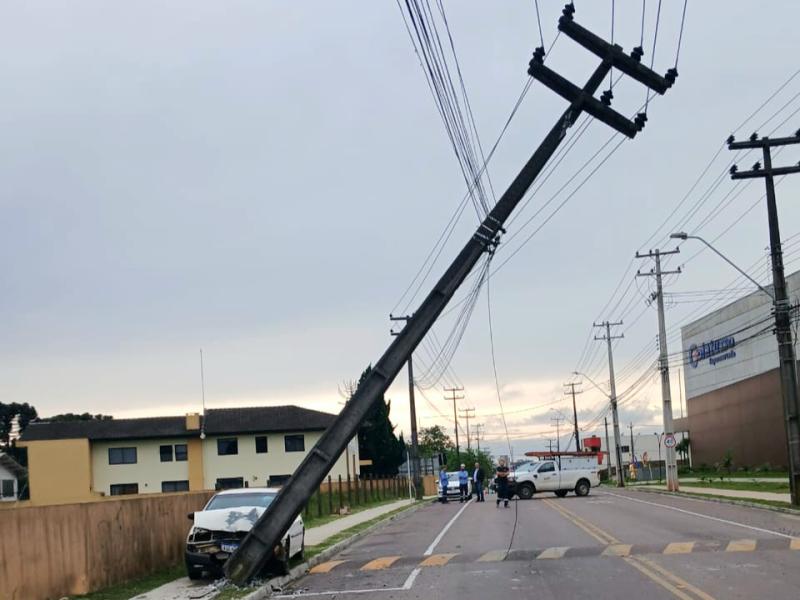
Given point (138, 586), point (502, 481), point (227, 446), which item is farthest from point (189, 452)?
point (138, 586)

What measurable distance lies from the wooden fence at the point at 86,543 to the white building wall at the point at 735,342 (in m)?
45.9

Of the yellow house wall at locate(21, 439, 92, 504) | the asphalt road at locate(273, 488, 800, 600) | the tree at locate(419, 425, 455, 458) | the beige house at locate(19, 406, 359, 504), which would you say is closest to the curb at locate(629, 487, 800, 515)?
the asphalt road at locate(273, 488, 800, 600)

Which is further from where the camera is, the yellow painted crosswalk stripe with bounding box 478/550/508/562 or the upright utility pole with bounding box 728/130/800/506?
the upright utility pole with bounding box 728/130/800/506

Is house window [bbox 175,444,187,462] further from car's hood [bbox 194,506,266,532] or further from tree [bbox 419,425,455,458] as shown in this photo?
tree [bbox 419,425,455,458]

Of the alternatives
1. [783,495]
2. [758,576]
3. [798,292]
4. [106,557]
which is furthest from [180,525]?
[798,292]

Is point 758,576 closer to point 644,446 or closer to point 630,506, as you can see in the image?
point 630,506

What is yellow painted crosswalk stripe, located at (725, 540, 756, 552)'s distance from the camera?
55.7 feet

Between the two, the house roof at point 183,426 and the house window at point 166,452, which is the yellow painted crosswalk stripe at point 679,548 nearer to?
the house roof at point 183,426

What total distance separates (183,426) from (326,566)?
4999 cm

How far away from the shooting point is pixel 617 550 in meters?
17.9

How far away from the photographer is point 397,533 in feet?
90.7

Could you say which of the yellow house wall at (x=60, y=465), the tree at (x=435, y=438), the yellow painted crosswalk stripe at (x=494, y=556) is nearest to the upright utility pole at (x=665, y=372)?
the yellow painted crosswalk stripe at (x=494, y=556)

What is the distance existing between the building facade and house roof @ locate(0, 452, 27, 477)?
52652mm

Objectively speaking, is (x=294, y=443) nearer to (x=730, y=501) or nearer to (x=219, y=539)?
(x=730, y=501)
